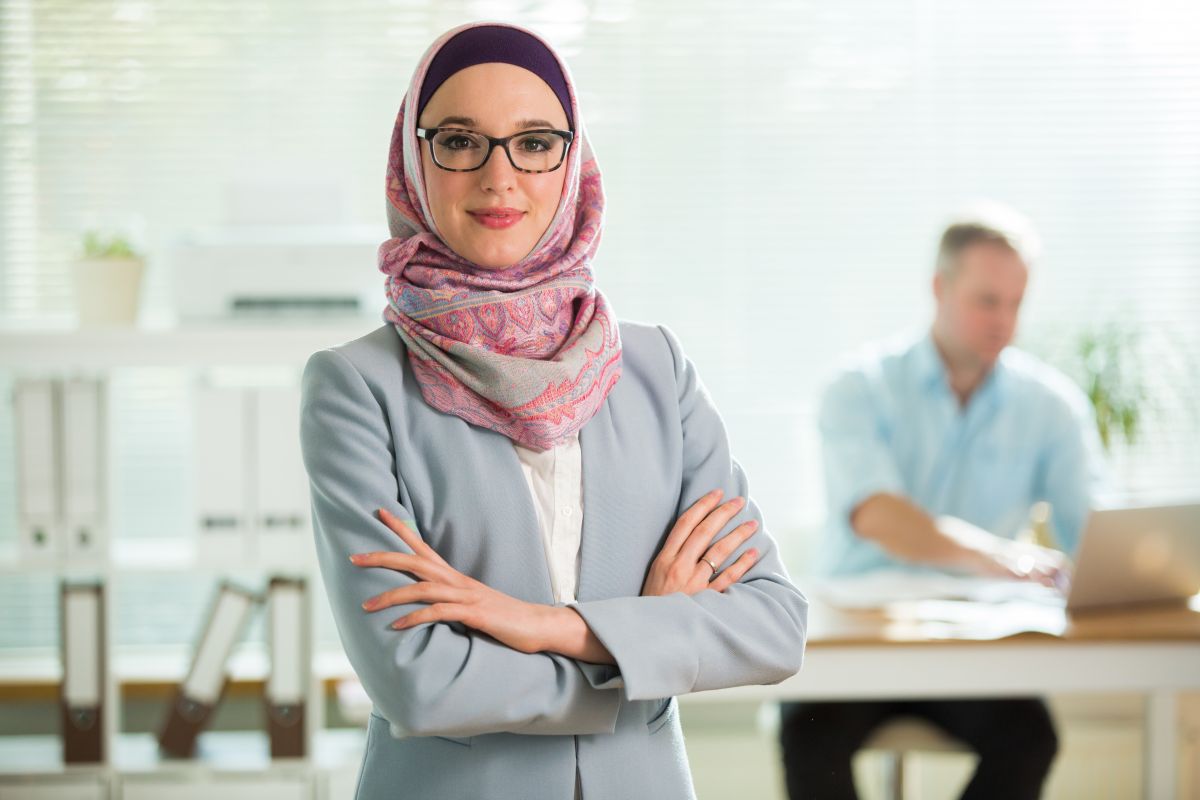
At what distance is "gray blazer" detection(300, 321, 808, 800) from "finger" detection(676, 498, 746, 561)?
4 centimetres

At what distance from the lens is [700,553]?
126 cm

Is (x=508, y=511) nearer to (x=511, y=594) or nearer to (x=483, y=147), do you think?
(x=511, y=594)

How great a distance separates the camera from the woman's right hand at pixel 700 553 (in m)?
1.25

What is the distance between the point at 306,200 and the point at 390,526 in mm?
1679

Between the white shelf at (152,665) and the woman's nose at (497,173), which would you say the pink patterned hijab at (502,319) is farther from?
the white shelf at (152,665)

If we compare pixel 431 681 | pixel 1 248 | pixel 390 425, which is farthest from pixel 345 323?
pixel 431 681

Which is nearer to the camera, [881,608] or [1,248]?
[881,608]

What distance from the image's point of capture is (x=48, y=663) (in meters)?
3.21

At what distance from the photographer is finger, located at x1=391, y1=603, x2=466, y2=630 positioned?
3.76ft

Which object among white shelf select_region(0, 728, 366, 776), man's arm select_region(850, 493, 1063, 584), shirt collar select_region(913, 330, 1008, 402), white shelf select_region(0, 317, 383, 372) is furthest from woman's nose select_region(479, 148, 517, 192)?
shirt collar select_region(913, 330, 1008, 402)

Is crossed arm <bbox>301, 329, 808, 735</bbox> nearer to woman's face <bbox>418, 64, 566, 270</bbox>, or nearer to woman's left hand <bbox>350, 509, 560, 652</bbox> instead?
woman's left hand <bbox>350, 509, 560, 652</bbox>

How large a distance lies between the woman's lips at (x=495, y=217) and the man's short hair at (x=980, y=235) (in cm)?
192

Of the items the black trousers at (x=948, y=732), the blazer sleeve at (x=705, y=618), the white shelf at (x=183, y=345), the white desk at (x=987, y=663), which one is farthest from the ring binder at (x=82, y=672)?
the blazer sleeve at (x=705, y=618)

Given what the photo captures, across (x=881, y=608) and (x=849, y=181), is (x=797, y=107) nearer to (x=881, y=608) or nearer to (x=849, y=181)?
(x=849, y=181)
